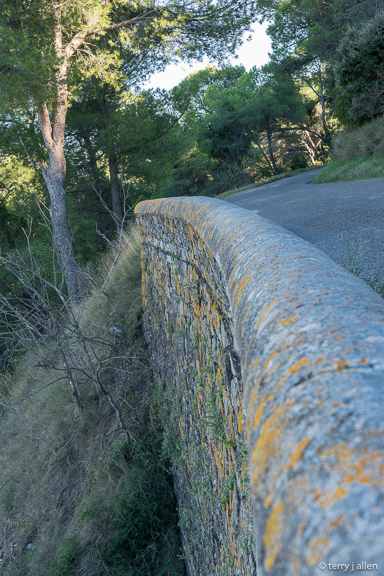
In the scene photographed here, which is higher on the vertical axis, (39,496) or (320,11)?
(320,11)

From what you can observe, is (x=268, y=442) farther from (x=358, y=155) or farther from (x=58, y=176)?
(x=358, y=155)

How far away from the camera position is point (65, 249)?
10188 millimetres

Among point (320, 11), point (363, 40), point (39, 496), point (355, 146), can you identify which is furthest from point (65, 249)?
point (320, 11)

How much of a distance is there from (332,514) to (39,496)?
606 centimetres

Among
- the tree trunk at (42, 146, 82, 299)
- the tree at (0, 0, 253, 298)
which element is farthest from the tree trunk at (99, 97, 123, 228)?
the tree trunk at (42, 146, 82, 299)

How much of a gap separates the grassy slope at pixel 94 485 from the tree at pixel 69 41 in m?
2.51

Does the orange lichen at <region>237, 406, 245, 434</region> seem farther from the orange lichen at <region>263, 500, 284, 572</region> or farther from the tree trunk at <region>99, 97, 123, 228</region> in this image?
the tree trunk at <region>99, 97, 123, 228</region>

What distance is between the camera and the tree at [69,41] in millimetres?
8102

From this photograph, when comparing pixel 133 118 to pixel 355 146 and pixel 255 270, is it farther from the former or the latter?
pixel 255 270

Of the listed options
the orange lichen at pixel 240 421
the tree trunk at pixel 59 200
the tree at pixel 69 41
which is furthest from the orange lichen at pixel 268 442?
the tree trunk at pixel 59 200

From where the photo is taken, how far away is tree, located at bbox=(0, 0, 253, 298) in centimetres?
810

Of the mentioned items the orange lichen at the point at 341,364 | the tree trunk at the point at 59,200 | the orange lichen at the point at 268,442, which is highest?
the tree trunk at the point at 59,200

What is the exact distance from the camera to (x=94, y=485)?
16.0ft

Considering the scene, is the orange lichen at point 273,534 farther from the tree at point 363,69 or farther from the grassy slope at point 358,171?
the tree at point 363,69
